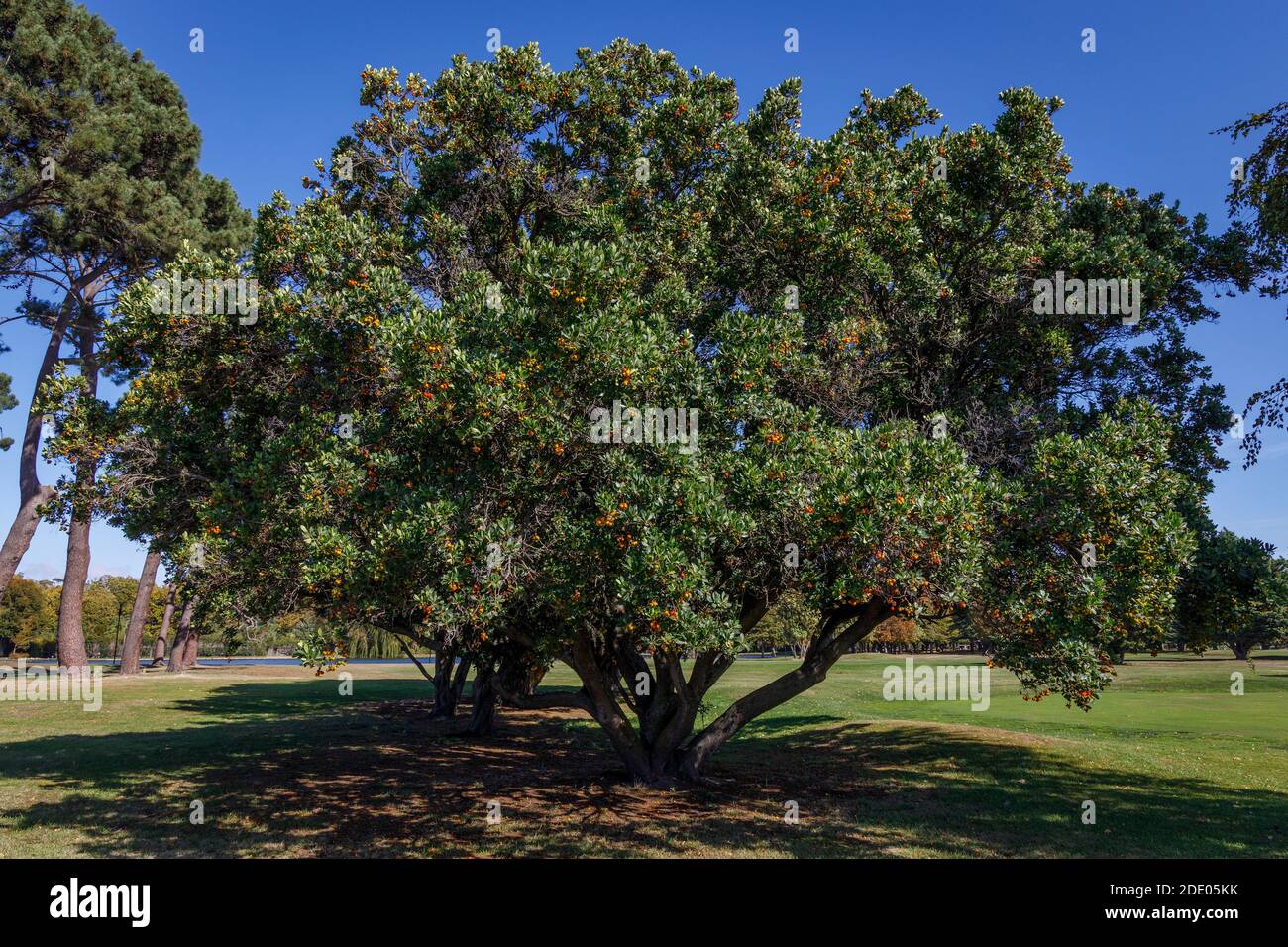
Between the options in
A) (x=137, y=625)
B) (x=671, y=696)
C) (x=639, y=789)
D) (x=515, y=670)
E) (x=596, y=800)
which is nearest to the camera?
(x=596, y=800)

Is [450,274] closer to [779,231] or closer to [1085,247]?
[779,231]

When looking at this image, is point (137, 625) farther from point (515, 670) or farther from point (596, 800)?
point (596, 800)

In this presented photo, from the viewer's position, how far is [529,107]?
52.1 feet

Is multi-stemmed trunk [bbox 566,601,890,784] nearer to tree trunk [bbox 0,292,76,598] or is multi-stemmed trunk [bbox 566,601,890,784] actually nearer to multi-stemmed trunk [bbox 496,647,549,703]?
multi-stemmed trunk [bbox 496,647,549,703]

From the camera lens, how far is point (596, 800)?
1589cm

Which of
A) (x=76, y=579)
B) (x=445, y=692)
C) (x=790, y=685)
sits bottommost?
(x=445, y=692)

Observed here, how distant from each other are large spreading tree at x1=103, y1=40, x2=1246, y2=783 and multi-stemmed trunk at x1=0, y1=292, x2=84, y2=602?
29.8 metres

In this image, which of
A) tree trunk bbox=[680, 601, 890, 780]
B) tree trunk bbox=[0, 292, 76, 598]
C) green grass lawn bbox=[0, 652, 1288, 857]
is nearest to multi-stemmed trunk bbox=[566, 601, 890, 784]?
tree trunk bbox=[680, 601, 890, 780]

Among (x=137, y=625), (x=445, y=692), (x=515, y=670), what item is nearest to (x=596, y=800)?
(x=515, y=670)

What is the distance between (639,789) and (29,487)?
38.2 meters

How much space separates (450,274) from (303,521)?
6.33m

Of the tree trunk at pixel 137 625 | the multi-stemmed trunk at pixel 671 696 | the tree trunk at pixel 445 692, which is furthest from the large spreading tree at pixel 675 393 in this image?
the tree trunk at pixel 137 625
